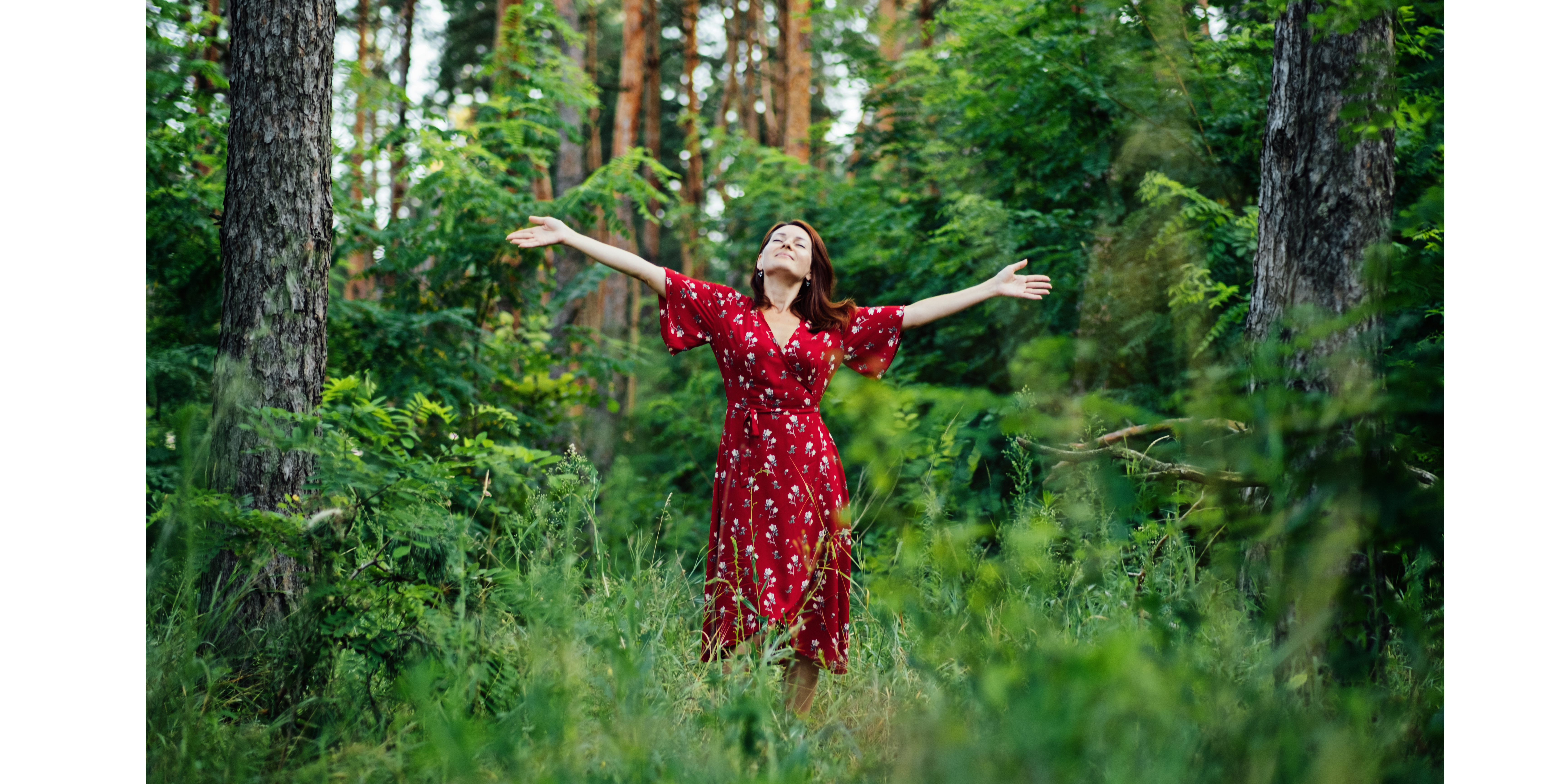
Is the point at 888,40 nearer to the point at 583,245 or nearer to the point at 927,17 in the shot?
the point at 927,17

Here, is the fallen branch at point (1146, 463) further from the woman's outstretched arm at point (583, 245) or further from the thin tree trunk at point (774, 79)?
the thin tree trunk at point (774, 79)

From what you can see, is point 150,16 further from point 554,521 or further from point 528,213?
point 554,521

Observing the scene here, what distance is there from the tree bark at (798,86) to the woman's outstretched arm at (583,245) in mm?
7539

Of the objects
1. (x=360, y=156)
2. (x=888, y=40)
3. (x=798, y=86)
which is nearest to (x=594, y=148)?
(x=360, y=156)

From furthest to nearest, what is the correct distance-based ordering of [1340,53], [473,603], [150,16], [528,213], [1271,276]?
[528,213]
[150,16]
[1271,276]
[1340,53]
[473,603]

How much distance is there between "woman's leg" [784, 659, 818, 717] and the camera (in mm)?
3195

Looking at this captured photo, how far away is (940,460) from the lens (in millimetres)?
4176

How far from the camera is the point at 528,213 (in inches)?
271

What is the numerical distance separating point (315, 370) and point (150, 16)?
3.67 meters

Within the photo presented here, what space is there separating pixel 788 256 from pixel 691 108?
1389cm

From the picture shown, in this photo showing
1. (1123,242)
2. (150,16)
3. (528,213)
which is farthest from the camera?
(528,213)

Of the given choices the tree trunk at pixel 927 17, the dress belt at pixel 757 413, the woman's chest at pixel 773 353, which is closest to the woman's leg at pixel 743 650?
the dress belt at pixel 757 413

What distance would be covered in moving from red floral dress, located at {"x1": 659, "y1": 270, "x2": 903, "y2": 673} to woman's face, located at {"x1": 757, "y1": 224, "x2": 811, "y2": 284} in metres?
0.17
